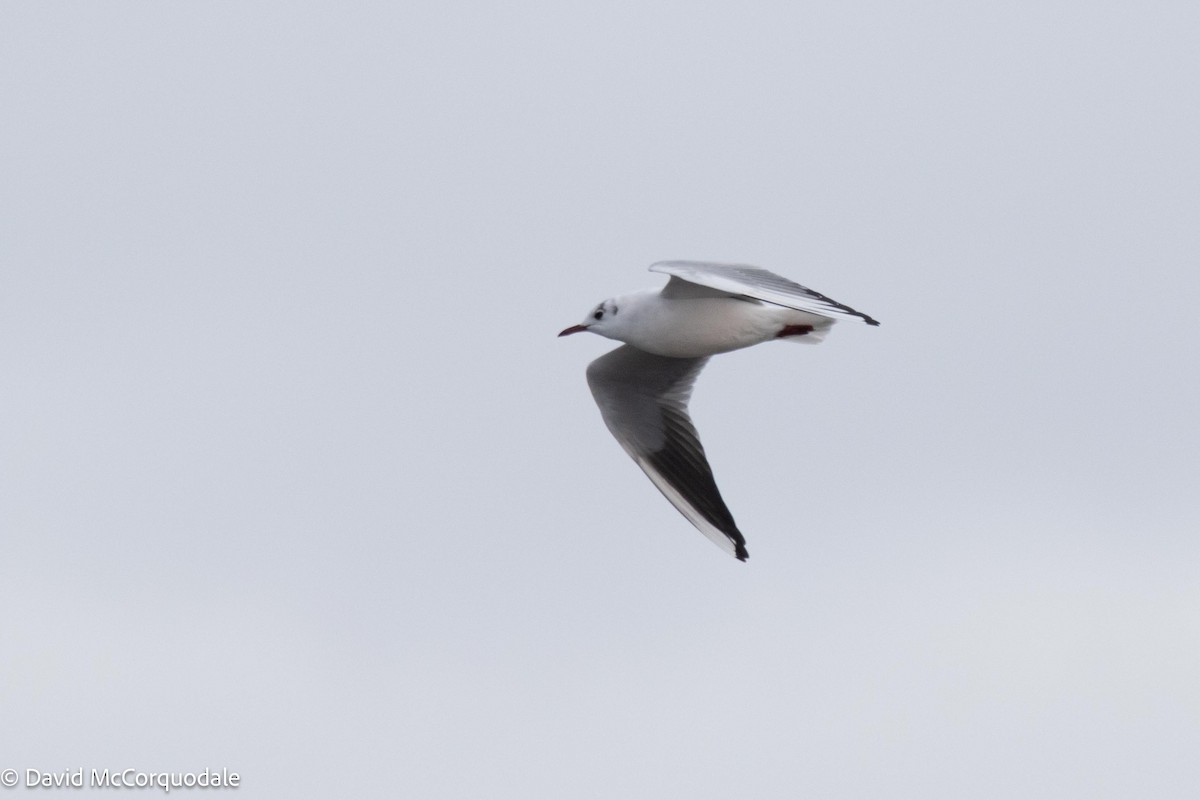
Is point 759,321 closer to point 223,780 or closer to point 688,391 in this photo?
point 688,391

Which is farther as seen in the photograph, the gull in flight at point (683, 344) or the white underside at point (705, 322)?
the white underside at point (705, 322)

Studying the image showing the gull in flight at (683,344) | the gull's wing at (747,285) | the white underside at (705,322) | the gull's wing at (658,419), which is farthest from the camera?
the gull's wing at (658,419)

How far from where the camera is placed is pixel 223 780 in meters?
9.81

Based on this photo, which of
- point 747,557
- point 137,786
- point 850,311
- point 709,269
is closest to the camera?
point 137,786

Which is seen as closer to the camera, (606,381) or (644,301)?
(644,301)

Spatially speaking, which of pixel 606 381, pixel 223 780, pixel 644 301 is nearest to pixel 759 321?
pixel 644 301

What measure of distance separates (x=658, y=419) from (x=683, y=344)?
3.82 feet

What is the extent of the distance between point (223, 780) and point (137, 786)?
907 mm

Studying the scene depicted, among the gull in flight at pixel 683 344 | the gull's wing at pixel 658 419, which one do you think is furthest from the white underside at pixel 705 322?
the gull's wing at pixel 658 419

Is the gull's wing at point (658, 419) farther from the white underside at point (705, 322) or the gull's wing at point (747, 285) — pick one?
the gull's wing at point (747, 285)

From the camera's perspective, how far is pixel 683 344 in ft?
35.5

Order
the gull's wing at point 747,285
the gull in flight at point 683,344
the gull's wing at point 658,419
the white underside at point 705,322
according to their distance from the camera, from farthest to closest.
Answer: the gull's wing at point 658,419, the white underside at point 705,322, the gull in flight at point 683,344, the gull's wing at point 747,285

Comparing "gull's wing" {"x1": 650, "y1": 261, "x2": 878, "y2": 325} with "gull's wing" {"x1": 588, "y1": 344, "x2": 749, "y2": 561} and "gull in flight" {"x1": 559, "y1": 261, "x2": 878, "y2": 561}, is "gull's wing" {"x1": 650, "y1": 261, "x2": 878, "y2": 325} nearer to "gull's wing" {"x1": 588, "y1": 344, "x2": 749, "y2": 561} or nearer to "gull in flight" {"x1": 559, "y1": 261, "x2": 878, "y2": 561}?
"gull in flight" {"x1": 559, "y1": 261, "x2": 878, "y2": 561}

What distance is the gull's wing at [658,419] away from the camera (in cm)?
1176
